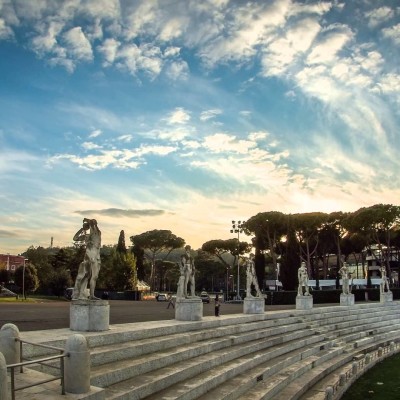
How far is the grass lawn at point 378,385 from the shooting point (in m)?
12.4

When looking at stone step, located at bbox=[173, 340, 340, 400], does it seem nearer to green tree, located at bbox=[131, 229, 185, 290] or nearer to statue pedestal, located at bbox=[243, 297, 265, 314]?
statue pedestal, located at bbox=[243, 297, 265, 314]

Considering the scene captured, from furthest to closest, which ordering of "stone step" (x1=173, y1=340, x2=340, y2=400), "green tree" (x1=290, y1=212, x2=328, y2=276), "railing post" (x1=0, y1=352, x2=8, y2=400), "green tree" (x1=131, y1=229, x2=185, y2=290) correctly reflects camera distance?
"green tree" (x1=131, y1=229, x2=185, y2=290) → "green tree" (x1=290, y1=212, x2=328, y2=276) → "stone step" (x1=173, y1=340, x2=340, y2=400) → "railing post" (x1=0, y1=352, x2=8, y2=400)

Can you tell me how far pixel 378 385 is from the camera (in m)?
13.7

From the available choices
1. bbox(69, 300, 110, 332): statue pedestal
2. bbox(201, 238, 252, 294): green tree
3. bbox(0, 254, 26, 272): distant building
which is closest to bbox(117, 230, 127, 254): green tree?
bbox(201, 238, 252, 294): green tree

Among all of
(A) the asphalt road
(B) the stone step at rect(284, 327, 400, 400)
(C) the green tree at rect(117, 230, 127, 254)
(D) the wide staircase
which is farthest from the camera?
(C) the green tree at rect(117, 230, 127, 254)

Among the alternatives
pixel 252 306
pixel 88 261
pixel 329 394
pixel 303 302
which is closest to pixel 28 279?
pixel 303 302

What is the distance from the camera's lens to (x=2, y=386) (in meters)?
4.49

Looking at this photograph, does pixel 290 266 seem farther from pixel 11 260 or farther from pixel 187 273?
pixel 11 260

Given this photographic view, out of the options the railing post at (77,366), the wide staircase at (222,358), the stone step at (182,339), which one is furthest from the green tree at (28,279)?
the railing post at (77,366)

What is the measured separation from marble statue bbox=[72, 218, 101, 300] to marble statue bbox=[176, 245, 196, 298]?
4.13 meters

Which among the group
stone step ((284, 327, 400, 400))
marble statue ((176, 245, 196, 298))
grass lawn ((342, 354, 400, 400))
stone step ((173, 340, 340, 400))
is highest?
marble statue ((176, 245, 196, 298))

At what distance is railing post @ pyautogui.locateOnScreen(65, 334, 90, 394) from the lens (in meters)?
5.66

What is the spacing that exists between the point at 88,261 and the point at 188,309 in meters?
4.18

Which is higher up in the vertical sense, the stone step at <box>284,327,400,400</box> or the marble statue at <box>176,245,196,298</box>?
the marble statue at <box>176,245,196,298</box>
